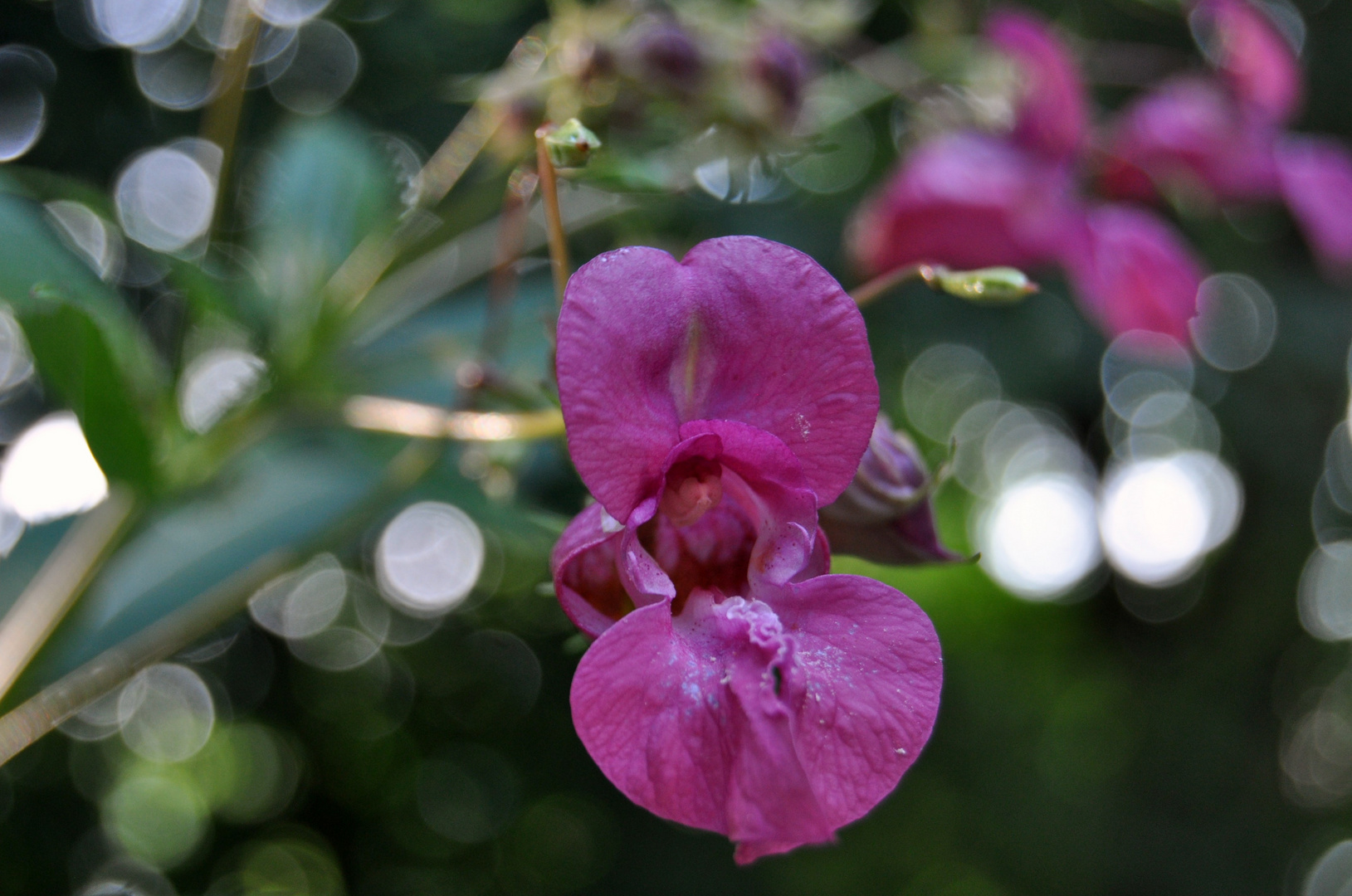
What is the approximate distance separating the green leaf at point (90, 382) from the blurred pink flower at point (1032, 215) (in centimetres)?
50

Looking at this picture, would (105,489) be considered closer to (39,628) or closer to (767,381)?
(39,628)

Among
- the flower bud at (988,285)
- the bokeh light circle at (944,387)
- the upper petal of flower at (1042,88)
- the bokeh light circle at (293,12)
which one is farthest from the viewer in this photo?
the bokeh light circle at (944,387)

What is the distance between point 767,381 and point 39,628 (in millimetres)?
462

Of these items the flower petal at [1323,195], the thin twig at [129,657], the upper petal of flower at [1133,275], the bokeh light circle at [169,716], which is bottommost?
the bokeh light circle at [169,716]

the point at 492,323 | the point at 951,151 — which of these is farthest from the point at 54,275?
the point at 951,151

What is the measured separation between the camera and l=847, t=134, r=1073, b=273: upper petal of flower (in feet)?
2.34

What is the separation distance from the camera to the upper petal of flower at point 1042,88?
28.1 inches

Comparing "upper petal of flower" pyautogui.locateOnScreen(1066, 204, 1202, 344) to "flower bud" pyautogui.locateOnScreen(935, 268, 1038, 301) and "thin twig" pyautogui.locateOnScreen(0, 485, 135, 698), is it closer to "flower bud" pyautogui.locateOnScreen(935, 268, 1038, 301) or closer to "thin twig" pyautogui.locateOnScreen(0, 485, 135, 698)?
"flower bud" pyautogui.locateOnScreen(935, 268, 1038, 301)

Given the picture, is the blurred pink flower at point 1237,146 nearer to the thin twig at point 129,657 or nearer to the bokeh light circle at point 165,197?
the thin twig at point 129,657

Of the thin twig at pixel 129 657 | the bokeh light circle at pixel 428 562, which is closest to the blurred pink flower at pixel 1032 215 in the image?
the thin twig at pixel 129 657

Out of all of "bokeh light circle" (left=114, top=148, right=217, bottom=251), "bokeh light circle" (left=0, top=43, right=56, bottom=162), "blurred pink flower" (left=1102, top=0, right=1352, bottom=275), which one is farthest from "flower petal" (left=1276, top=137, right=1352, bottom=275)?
"bokeh light circle" (left=0, top=43, right=56, bottom=162)

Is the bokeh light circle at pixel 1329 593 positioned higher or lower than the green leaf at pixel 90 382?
lower

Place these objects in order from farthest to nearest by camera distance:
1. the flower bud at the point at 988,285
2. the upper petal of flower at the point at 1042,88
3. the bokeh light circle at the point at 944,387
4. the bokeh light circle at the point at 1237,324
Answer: the bokeh light circle at the point at 1237,324
the bokeh light circle at the point at 944,387
the upper petal of flower at the point at 1042,88
the flower bud at the point at 988,285

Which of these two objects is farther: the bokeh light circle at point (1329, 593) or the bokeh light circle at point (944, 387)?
the bokeh light circle at point (1329, 593)
